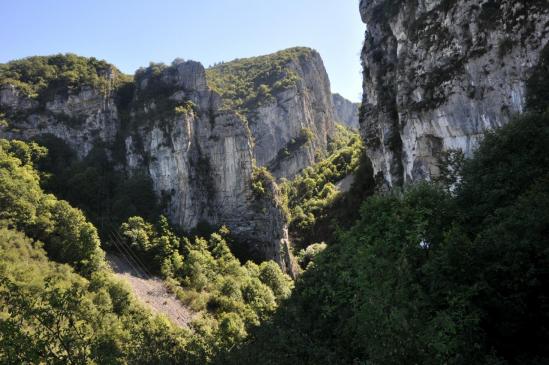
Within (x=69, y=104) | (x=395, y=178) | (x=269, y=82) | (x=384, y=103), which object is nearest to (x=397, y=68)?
(x=384, y=103)

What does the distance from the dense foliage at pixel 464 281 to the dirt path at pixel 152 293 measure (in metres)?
27.9

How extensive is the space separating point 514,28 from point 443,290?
65.6ft

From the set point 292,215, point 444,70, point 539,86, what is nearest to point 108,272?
point 444,70

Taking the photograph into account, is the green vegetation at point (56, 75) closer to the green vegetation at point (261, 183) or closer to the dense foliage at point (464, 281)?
the green vegetation at point (261, 183)

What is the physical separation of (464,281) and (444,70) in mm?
22239

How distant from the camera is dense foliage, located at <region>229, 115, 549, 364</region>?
958 centimetres

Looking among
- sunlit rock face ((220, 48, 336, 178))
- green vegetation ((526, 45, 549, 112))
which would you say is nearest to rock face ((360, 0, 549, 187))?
green vegetation ((526, 45, 549, 112))

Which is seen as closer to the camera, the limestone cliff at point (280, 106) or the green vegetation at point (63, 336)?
the green vegetation at point (63, 336)

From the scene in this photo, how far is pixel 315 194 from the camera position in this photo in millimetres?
90750

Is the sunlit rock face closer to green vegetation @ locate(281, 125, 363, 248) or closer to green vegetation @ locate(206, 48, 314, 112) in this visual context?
green vegetation @ locate(206, 48, 314, 112)

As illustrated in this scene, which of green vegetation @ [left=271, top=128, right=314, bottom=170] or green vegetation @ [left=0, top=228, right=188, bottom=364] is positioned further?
green vegetation @ [left=271, top=128, right=314, bottom=170]

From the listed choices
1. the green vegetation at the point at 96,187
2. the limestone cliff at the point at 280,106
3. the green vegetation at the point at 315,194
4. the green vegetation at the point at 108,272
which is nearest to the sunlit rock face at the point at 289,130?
the limestone cliff at the point at 280,106

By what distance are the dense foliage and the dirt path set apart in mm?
27947

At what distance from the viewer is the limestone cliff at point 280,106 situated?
11419 centimetres
